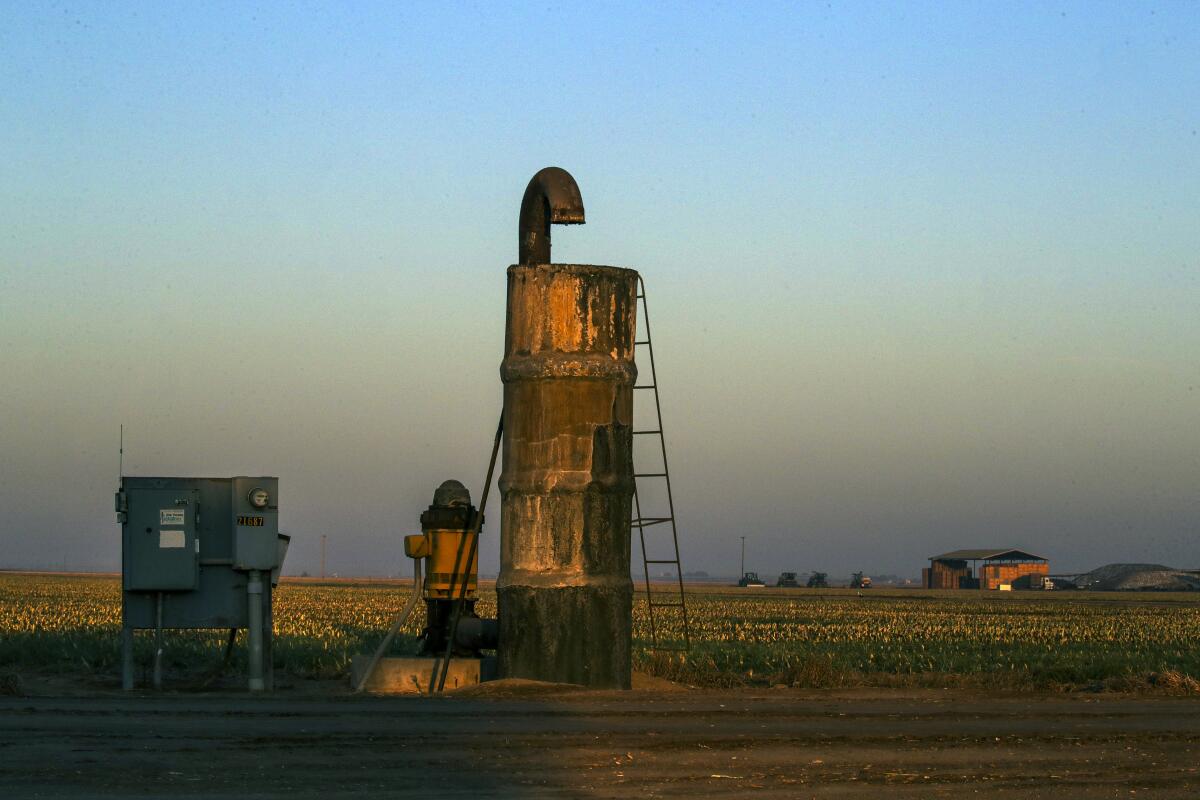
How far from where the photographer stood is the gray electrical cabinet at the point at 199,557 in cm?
1697

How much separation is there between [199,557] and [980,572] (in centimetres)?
10992

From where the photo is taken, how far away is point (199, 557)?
56.8 feet

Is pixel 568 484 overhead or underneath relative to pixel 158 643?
overhead

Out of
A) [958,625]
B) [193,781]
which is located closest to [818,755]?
[193,781]

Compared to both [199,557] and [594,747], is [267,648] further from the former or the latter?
[594,747]

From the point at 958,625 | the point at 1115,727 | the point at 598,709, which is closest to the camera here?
the point at 1115,727

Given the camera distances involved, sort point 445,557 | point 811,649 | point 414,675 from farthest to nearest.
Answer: point 811,649, point 445,557, point 414,675

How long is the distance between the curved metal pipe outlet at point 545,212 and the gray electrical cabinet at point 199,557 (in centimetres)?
387

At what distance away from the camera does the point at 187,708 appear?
1396 centimetres

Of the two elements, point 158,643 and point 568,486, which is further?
point 158,643

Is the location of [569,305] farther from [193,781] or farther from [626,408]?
[193,781]

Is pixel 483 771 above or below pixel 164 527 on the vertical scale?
below

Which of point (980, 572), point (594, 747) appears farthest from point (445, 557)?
point (980, 572)

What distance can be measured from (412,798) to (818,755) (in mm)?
3424
